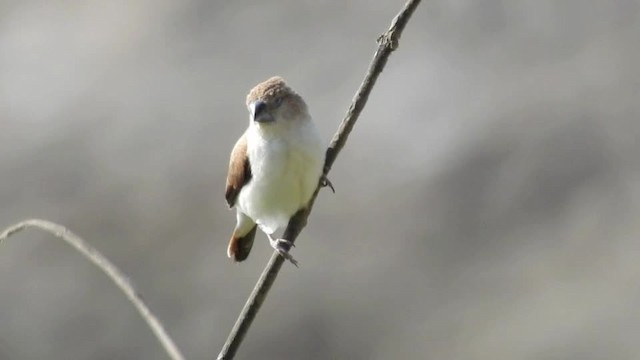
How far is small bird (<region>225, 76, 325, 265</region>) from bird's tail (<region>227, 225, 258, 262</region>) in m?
0.33

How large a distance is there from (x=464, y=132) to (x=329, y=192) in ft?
2.83

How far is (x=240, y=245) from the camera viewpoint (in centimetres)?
291

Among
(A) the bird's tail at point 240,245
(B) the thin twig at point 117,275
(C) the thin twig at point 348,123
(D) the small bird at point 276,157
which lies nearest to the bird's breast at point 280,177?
(D) the small bird at point 276,157

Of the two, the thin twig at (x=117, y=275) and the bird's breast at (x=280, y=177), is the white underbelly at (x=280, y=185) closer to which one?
the bird's breast at (x=280, y=177)

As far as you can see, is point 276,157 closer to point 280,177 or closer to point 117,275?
point 280,177

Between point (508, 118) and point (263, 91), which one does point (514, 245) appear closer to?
point (508, 118)


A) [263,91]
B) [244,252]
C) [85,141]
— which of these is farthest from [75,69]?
[263,91]

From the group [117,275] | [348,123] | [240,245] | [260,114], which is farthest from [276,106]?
[117,275]

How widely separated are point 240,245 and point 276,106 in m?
0.62

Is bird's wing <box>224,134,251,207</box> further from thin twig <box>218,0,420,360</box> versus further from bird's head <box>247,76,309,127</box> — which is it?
thin twig <box>218,0,420,360</box>

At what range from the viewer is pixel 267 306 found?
6203 mm

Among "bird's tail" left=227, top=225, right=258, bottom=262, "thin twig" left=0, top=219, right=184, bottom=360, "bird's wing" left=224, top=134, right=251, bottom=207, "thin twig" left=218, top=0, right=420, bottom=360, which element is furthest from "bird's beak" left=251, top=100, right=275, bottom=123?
"thin twig" left=0, top=219, right=184, bottom=360

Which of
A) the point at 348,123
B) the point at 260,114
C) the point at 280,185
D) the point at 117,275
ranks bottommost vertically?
the point at 117,275

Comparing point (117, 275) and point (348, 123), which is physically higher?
point (348, 123)
